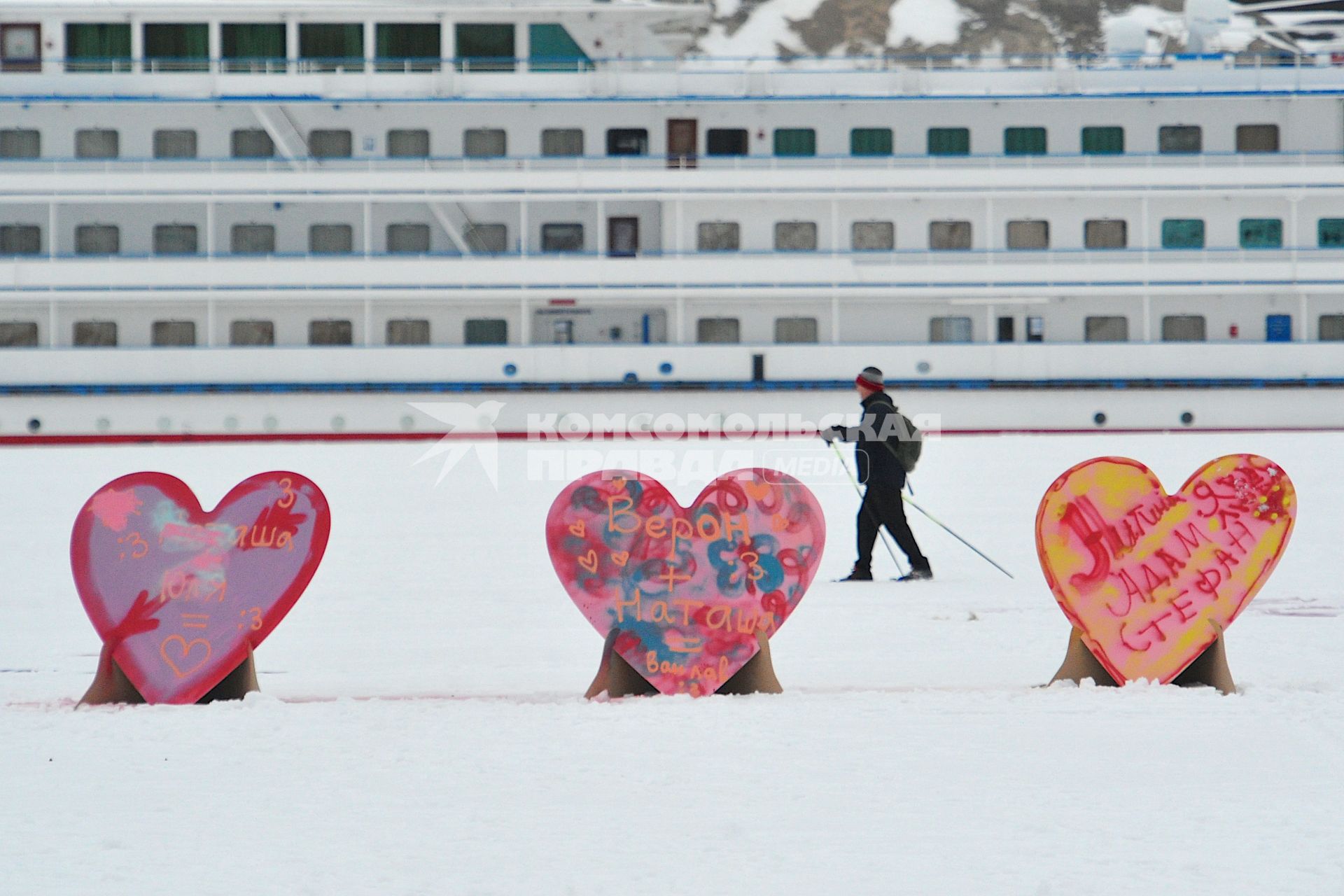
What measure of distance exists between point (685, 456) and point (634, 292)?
7.64 m

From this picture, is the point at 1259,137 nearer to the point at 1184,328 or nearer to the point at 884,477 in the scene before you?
the point at 1184,328

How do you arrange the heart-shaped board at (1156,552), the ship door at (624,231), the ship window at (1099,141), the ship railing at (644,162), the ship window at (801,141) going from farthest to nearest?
the ship door at (624,231) → the ship window at (1099,141) → the ship window at (801,141) → the ship railing at (644,162) → the heart-shaped board at (1156,552)

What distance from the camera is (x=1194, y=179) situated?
24.8m

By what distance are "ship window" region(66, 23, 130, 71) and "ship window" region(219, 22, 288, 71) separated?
5.63 ft

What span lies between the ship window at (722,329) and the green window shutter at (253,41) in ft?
28.7

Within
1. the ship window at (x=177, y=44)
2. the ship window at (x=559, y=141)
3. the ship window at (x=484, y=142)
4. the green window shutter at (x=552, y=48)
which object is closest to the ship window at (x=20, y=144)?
the ship window at (x=177, y=44)

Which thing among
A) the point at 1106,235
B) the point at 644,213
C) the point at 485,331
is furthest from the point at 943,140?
the point at 485,331

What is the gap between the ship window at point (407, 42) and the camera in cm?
2553

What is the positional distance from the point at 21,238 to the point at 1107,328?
1881 cm

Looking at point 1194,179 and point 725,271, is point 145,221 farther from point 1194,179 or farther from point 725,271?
point 1194,179

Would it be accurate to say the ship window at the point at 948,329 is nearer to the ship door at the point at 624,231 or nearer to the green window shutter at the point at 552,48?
the ship door at the point at 624,231

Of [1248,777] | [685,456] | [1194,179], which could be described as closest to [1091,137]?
[1194,179]

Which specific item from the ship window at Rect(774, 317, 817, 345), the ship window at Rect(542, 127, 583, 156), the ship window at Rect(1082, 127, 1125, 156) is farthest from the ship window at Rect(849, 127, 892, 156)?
the ship window at Rect(542, 127, 583, 156)

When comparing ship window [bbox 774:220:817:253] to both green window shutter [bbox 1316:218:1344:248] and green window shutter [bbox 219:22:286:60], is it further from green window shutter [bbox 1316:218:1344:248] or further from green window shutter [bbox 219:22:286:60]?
green window shutter [bbox 219:22:286:60]
